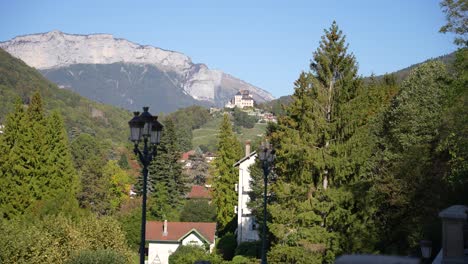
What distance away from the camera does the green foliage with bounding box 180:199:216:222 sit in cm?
7144

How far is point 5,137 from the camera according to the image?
162ft

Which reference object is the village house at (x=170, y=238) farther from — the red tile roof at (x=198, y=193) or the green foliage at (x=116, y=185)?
the red tile roof at (x=198, y=193)

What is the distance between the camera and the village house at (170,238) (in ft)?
184

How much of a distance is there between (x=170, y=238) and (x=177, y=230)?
1416 mm

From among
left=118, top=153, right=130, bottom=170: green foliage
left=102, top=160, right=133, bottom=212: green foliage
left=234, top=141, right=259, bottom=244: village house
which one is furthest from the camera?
left=118, top=153, right=130, bottom=170: green foliage

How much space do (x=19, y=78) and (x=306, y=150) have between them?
608 feet

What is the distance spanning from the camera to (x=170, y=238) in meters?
56.3

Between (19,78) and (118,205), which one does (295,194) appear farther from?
(19,78)

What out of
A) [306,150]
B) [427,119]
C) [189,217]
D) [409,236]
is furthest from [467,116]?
[189,217]

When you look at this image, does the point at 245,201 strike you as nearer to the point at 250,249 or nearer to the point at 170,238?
the point at 250,249

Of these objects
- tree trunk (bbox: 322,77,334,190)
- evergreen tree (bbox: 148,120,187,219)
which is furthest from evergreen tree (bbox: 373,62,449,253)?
evergreen tree (bbox: 148,120,187,219)

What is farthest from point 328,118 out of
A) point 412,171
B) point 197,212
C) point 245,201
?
point 197,212

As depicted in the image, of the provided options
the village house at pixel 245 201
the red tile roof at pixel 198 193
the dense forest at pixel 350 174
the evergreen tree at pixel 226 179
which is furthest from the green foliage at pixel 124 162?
the dense forest at pixel 350 174

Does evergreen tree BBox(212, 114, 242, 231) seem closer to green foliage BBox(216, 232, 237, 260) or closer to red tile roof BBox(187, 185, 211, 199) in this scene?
green foliage BBox(216, 232, 237, 260)
